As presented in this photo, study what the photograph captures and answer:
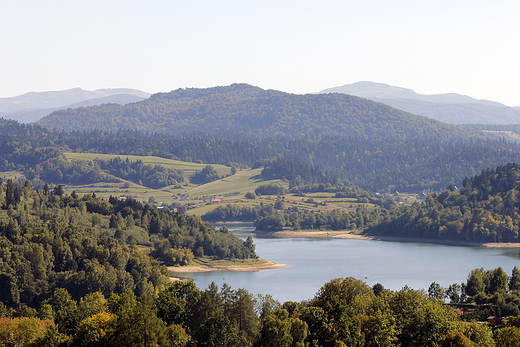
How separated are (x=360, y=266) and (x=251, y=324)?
89.3 m

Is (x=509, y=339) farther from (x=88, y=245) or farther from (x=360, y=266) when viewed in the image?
(x=360, y=266)

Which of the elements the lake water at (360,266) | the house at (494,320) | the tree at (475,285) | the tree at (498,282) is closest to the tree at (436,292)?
the tree at (475,285)

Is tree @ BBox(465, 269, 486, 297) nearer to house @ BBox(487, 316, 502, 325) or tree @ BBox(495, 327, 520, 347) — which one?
house @ BBox(487, 316, 502, 325)

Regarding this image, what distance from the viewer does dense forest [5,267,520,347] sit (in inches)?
2106

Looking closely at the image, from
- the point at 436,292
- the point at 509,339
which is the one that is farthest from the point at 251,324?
the point at 436,292

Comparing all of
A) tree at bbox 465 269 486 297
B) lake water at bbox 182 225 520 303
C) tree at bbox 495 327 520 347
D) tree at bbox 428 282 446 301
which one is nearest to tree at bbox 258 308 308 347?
tree at bbox 495 327 520 347

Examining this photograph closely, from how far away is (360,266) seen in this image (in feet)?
489

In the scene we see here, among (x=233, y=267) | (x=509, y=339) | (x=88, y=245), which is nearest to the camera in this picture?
(x=509, y=339)

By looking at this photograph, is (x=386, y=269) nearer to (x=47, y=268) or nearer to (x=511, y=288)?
(x=511, y=288)

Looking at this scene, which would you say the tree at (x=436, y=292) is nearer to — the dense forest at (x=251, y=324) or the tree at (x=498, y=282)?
the tree at (x=498, y=282)

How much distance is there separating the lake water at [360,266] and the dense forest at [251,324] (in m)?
36.5

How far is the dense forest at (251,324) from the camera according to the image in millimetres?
53500

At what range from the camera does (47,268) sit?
10638cm

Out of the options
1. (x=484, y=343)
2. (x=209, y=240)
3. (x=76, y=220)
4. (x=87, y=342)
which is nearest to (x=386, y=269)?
(x=209, y=240)
